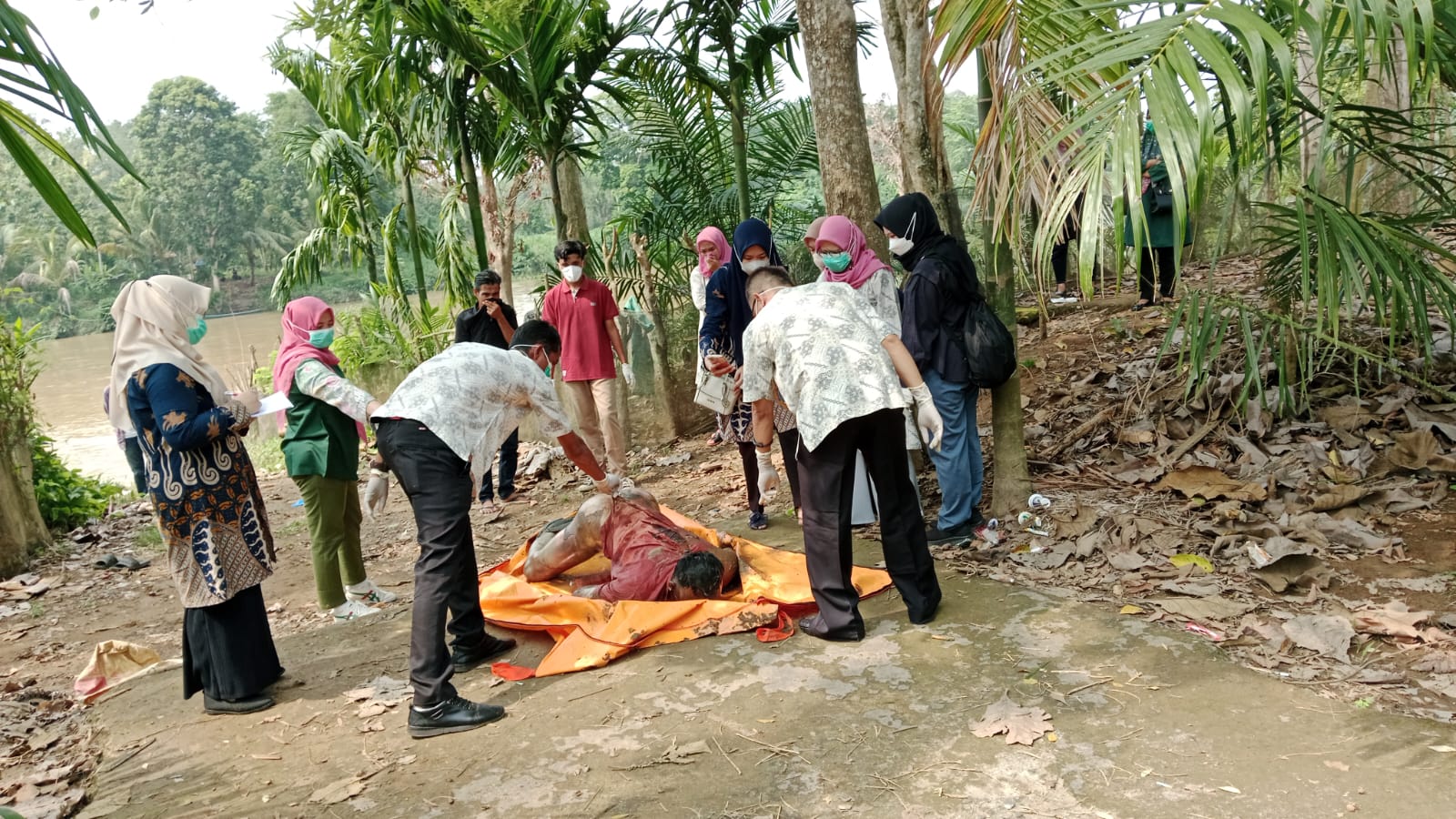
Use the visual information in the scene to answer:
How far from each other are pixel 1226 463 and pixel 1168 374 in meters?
0.96

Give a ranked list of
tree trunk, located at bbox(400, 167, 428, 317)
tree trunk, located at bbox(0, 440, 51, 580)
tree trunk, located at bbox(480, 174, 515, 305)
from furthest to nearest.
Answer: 1. tree trunk, located at bbox(400, 167, 428, 317)
2. tree trunk, located at bbox(480, 174, 515, 305)
3. tree trunk, located at bbox(0, 440, 51, 580)

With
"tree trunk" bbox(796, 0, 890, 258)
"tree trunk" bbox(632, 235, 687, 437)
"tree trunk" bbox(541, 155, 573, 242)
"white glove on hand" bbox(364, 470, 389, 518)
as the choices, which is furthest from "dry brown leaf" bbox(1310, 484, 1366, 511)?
"tree trunk" bbox(541, 155, 573, 242)

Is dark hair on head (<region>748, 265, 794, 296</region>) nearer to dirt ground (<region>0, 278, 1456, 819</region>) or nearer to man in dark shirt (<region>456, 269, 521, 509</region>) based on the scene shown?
dirt ground (<region>0, 278, 1456, 819</region>)

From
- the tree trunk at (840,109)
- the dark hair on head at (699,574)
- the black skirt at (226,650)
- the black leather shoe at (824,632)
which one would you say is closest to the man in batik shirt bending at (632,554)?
the dark hair on head at (699,574)

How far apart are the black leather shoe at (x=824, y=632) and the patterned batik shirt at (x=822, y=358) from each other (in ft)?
2.52

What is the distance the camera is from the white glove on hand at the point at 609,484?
4.30 m

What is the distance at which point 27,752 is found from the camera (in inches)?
153

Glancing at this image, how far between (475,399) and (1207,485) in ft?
11.9

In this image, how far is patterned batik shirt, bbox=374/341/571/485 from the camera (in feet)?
11.9

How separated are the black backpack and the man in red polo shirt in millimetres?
3085

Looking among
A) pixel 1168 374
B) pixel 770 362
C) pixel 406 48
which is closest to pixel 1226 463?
pixel 1168 374

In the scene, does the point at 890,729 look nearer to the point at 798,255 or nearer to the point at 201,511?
the point at 201,511

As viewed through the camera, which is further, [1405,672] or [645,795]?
[1405,672]

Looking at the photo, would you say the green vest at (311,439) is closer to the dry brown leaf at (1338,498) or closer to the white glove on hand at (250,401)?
the white glove on hand at (250,401)
